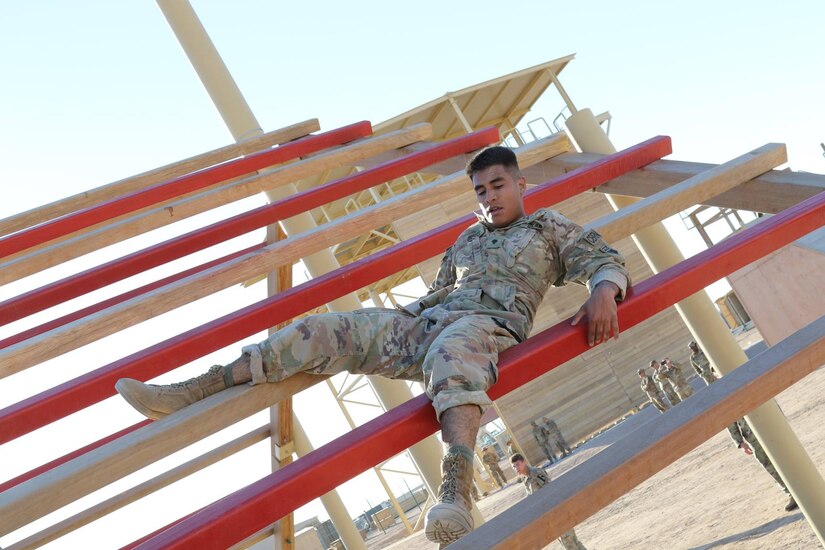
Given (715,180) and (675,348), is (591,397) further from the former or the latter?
(715,180)

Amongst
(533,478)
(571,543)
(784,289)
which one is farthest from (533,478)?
(784,289)

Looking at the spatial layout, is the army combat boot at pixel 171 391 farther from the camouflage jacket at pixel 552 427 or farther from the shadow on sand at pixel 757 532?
the camouflage jacket at pixel 552 427

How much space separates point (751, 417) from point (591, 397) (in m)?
19.7

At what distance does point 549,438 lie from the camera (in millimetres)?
23250

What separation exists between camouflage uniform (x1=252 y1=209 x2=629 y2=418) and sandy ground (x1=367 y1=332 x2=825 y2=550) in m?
5.14

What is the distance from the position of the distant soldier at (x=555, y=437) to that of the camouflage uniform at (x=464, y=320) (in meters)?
20.1

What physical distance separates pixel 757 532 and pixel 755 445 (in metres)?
1.81

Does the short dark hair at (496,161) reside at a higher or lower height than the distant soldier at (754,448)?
higher

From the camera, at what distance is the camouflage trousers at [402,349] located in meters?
2.66

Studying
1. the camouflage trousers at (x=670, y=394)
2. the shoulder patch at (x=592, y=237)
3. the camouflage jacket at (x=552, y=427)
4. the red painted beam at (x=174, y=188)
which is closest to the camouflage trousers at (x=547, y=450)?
the camouflage jacket at (x=552, y=427)

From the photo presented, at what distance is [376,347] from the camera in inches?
132

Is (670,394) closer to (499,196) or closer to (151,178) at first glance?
(151,178)

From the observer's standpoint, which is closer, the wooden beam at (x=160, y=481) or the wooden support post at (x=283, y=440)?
the wooden support post at (x=283, y=440)

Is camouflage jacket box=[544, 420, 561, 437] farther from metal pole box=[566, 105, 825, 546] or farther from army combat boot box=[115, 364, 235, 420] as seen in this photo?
army combat boot box=[115, 364, 235, 420]
